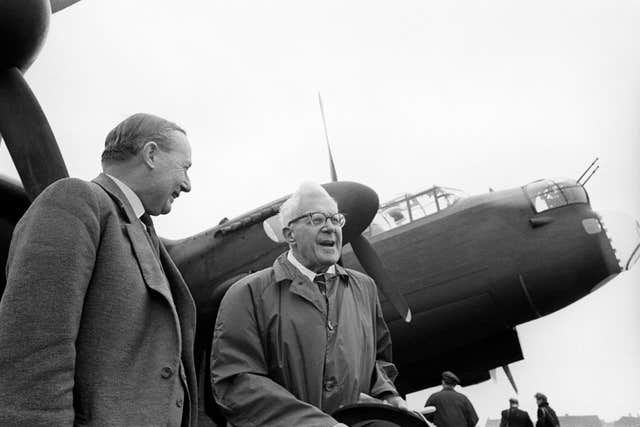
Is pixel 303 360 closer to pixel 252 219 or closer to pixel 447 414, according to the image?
pixel 252 219

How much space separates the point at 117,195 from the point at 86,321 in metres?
0.40

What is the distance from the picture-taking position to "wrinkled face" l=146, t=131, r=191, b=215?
2047mm

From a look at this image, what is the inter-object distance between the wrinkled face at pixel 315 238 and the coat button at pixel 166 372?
105 centimetres

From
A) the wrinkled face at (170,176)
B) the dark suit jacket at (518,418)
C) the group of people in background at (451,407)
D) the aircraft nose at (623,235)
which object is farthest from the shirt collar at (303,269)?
the dark suit jacket at (518,418)

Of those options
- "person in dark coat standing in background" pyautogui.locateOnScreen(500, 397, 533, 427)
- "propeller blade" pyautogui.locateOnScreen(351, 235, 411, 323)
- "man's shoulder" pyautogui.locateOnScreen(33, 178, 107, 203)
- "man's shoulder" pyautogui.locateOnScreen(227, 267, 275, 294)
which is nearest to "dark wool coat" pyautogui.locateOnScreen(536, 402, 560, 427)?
"person in dark coat standing in background" pyautogui.locateOnScreen(500, 397, 533, 427)

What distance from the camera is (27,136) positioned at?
13.5 ft

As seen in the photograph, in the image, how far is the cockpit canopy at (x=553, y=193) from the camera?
9445 mm

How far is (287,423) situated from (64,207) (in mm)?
1026

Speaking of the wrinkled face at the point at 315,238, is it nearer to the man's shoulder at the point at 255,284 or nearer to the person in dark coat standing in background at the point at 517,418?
the man's shoulder at the point at 255,284

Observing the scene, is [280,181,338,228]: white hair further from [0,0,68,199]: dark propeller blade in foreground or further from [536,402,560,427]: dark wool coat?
[536,402,560,427]: dark wool coat

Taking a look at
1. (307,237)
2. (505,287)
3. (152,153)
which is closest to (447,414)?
(505,287)

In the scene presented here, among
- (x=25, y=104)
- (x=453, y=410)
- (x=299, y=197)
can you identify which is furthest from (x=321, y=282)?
(x=453, y=410)

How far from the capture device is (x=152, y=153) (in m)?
2.06

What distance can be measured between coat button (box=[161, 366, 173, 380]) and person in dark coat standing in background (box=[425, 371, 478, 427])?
720 centimetres
